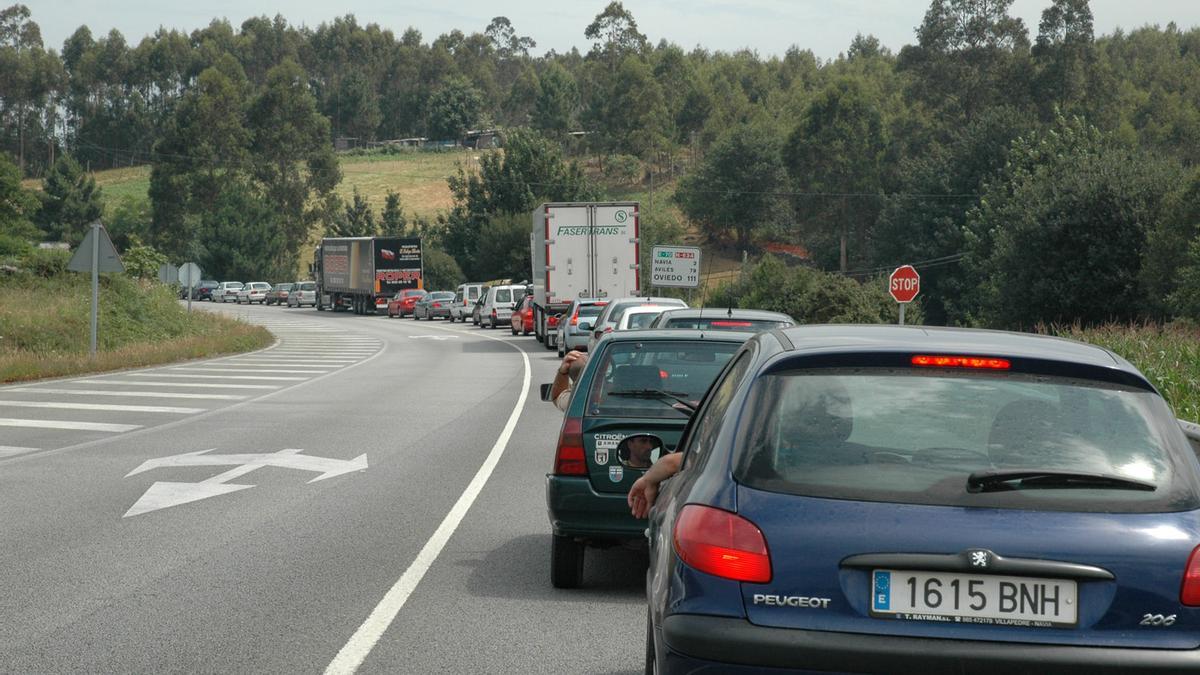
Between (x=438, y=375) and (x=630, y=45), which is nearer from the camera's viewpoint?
(x=438, y=375)

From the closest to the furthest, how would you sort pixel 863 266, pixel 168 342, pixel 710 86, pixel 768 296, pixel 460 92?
pixel 168 342 < pixel 768 296 < pixel 863 266 < pixel 710 86 < pixel 460 92

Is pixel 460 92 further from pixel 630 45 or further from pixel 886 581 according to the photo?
pixel 886 581

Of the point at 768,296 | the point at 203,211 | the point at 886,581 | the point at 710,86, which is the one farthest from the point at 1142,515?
the point at 710,86

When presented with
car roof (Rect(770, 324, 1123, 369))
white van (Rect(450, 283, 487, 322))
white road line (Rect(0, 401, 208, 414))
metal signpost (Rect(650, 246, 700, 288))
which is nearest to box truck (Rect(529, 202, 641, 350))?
metal signpost (Rect(650, 246, 700, 288))

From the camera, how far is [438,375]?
29.6 metres

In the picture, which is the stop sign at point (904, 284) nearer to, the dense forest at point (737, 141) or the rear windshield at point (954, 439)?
the dense forest at point (737, 141)

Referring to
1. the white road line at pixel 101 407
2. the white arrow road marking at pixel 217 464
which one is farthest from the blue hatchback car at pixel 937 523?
the white road line at pixel 101 407

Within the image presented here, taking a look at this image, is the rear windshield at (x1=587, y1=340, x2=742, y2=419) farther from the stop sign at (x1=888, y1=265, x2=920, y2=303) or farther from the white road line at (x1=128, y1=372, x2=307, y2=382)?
the stop sign at (x1=888, y1=265, x2=920, y2=303)

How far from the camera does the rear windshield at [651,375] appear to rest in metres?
8.21

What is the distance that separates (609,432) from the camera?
316 inches

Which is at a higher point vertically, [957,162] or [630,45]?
[630,45]

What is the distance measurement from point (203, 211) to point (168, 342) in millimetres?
84967

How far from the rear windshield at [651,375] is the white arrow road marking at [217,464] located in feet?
13.8

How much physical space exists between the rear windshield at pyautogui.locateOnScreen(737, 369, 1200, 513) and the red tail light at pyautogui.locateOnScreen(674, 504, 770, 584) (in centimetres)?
13
